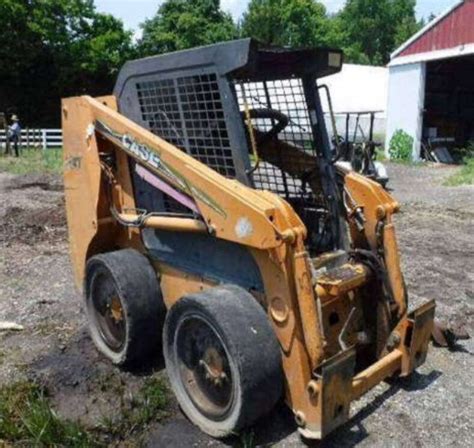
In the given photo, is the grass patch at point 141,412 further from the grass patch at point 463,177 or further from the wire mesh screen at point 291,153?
the grass patch at point 463,177

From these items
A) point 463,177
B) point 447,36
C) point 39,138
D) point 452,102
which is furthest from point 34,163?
point 452,102

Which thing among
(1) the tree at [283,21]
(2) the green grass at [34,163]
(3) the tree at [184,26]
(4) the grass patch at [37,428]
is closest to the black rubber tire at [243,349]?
(4) the grass patch at [37,428]

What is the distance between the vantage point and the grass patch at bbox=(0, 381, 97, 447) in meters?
3.50

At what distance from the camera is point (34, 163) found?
17.4m

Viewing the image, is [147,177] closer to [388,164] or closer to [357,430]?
[357,430]

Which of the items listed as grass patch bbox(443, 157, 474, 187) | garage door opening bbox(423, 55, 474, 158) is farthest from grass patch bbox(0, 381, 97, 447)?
garage door opening bbox(423, 55, 474, 158)

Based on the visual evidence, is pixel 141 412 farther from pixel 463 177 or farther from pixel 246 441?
pixel 463 177

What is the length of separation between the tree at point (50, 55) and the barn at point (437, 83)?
15.4 m

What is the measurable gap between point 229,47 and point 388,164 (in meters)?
17.3

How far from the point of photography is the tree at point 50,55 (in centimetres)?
2694

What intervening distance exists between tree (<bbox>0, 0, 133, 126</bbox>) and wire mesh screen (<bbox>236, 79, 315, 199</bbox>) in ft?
83.8

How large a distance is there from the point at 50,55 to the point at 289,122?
26.8m

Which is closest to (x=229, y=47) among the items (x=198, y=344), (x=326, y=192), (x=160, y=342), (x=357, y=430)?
(x=326, y=192)

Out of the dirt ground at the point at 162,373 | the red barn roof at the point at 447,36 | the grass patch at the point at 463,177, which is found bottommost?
the grass patch at the point at 463,177
